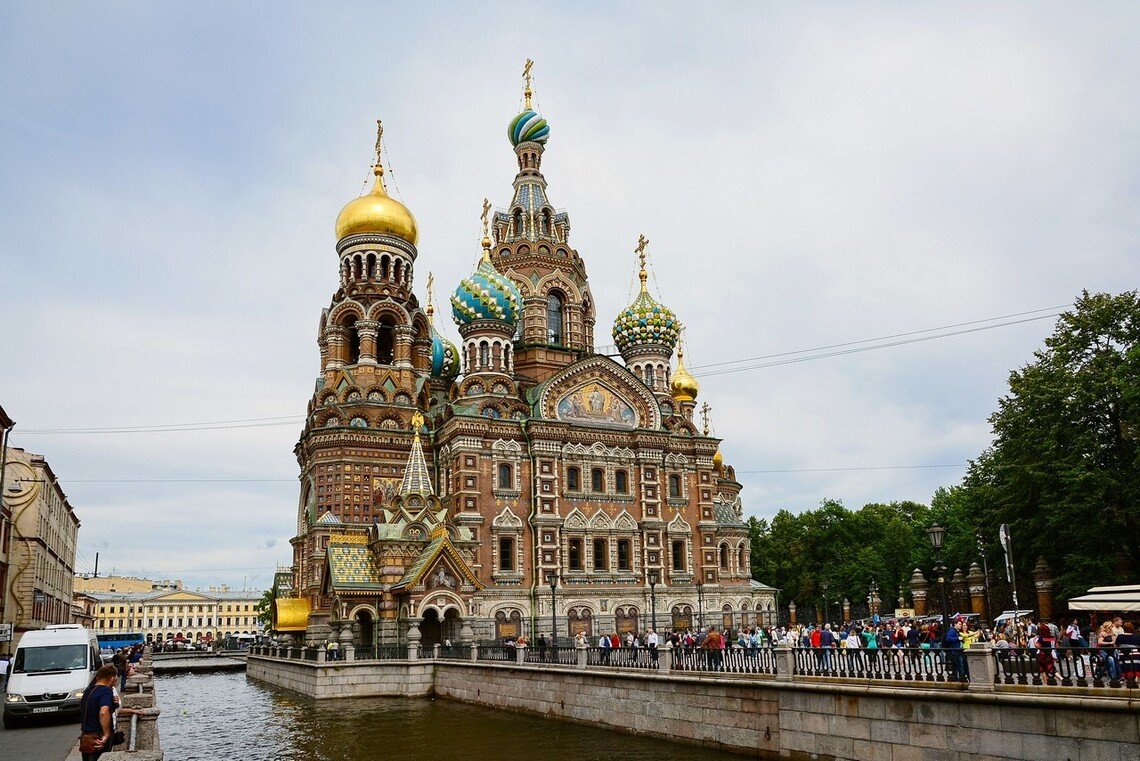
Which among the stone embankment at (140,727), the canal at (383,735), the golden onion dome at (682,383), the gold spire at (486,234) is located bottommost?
the canal at (383,735)

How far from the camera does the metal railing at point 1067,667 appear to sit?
12836mm

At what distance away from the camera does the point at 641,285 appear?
49.3 meters

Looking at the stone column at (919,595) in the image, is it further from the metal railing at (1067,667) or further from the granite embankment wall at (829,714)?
the metal railing at (1067,667)

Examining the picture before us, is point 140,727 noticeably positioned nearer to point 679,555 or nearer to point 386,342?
point 679,555

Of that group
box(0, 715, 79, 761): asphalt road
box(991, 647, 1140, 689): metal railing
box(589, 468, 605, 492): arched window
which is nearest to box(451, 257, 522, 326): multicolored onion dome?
box(589, 468, 605, 492): arched window

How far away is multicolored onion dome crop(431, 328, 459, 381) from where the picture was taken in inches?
1953

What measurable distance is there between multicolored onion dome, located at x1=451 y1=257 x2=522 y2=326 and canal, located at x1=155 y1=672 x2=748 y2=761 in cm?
1793

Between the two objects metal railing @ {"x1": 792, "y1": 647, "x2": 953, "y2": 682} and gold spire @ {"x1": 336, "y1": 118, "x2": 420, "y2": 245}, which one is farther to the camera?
gold spire @ {"x1": 336, "y1": 118, "x2": 420, "y2": 245}

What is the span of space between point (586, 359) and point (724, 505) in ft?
42.9

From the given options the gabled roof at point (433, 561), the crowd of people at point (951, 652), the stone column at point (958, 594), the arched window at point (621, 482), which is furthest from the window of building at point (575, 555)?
the stone column at point (958, 594)

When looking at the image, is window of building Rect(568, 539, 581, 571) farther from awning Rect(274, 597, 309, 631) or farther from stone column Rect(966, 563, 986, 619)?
stone column Rect(966, 563, 986, 619)

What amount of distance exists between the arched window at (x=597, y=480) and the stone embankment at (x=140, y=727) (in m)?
25.1

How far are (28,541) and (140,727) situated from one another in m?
36.7

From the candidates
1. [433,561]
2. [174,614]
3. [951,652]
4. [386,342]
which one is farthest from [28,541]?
[174,614]
